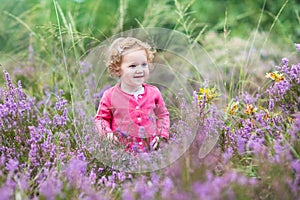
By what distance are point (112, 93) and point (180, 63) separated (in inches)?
72.6

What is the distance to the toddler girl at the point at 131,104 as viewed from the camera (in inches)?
104

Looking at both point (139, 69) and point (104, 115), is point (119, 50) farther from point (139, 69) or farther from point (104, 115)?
point (104, 115)

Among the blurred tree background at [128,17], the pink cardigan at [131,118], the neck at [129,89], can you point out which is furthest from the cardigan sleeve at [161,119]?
the blurred tree background at [128,17]

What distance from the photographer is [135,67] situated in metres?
2.63

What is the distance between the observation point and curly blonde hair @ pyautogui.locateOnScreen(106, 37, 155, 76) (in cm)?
265

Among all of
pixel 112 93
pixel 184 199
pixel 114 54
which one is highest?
pixel 114 54

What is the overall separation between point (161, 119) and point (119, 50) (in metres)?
0.41

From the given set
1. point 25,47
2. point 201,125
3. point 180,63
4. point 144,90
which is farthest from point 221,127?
point 25,47

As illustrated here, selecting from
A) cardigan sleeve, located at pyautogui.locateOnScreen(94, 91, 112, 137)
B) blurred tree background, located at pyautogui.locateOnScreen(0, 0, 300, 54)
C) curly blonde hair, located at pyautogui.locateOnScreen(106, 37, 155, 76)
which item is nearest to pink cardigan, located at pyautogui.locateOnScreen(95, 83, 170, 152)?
cardigan sleeve, located at pyautogui.locateOnScreen(94, 91, 112, 137)

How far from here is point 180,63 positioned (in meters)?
4.48

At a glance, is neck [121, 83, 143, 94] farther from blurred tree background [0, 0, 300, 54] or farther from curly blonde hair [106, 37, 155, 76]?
blurred tree background [0, 0, 300, 54]

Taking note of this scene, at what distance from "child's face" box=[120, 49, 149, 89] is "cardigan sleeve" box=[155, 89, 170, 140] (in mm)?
168

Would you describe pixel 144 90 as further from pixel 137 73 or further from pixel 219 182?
pixel 219 182

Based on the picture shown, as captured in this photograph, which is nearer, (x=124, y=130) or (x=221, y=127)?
(x=124, y=130)
